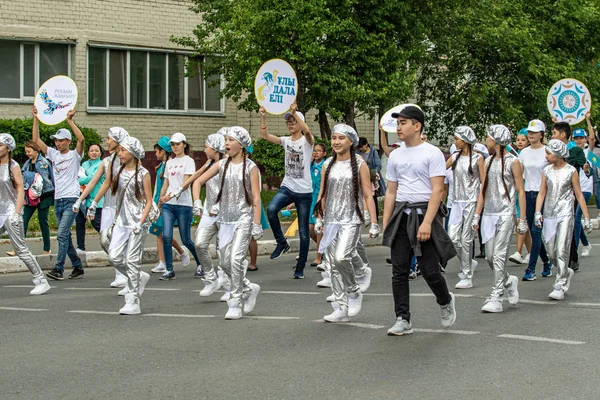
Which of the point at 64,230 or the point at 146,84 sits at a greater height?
the point at 146,84

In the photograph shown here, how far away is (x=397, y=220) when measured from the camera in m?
8.02

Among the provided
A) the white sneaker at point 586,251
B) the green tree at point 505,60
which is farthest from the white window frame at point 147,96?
the white sneaker at point 586,251

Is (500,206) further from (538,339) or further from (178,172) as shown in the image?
(178,172)

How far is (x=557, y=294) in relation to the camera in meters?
10.1

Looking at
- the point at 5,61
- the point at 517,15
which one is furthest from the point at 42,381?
the point at 517,15

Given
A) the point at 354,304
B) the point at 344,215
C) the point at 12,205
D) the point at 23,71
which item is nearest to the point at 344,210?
the point at 344,215

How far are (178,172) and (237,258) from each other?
11.7 feet

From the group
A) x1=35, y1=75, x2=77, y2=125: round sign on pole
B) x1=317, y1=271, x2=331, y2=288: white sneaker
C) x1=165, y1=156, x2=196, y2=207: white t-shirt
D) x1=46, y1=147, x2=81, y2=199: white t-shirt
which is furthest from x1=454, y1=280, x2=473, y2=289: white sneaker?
x1=35, y1=75, x2=77, y2=125: round sign on pole

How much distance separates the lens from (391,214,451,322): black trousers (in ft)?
26.1

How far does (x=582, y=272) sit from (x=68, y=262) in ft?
23.1

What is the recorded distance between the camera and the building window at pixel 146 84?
976 inches

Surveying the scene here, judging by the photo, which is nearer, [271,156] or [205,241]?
[205,241]

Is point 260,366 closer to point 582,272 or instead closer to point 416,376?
point 416,376

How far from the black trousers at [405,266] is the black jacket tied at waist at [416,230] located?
5 centimetres
